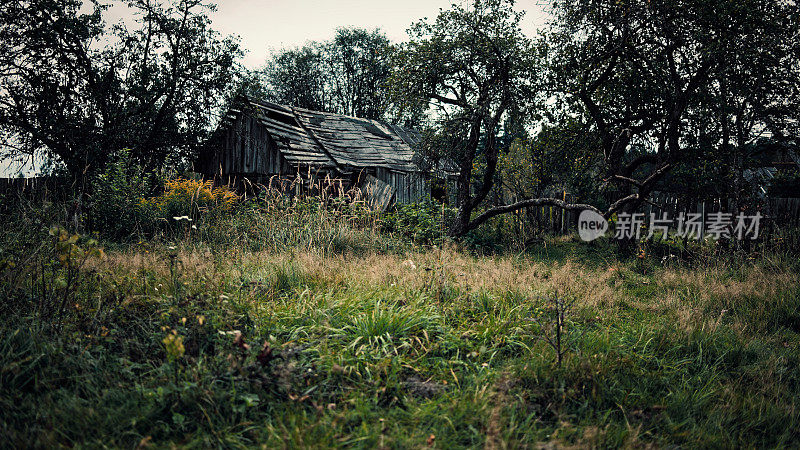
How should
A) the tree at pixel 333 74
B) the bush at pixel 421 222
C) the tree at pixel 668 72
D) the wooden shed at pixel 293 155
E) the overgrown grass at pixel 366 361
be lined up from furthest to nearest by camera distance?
the tree at pixel 333 74 < the wooden shed at pixel 293 155 < the bush at pixel 421 222 < the tree at pixel 668 72 < the overgrown grass at pixel 366 361

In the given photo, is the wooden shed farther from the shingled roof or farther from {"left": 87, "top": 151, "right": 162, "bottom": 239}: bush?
{"left": 87, "top": 151, "right": 162, "bottom": 239}: bush

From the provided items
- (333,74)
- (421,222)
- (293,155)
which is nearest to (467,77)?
(421,222)

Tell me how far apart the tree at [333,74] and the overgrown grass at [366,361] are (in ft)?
96.1

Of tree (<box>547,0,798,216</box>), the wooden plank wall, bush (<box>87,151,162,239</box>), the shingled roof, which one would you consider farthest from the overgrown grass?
the wooden plank wall

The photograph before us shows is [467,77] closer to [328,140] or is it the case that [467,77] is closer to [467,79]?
[467,79]

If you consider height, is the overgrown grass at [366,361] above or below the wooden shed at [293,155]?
below

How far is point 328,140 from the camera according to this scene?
47.3 feet

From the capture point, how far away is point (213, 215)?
7.82 m

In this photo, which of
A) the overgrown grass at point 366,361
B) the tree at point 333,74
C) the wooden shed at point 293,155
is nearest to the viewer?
the overgrown grass at point 366,361

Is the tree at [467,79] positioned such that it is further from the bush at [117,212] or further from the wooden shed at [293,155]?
the bush at [117,212]

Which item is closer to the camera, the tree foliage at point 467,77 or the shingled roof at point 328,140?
the tree foliage at point 467,77

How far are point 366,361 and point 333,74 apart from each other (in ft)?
112

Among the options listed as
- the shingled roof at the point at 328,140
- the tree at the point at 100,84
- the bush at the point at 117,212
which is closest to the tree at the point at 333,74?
the shingled roof at the point at 328,140

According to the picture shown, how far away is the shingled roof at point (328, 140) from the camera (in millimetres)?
12586
